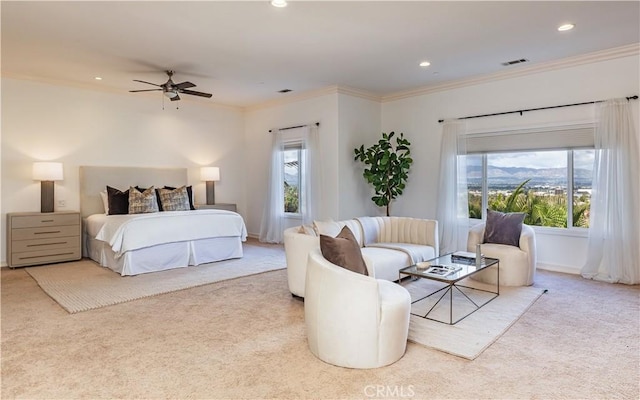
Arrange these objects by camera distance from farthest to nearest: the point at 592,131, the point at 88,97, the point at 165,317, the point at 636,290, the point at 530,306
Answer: the point at 88,97
the point at 592,131
the point at 636,290
the point at 530,306
the point at 165,317

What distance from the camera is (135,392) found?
2301 mm

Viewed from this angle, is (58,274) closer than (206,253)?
Yes

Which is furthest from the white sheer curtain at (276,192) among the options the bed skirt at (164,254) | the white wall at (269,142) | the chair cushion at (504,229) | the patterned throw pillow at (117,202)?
the chair cushion at (504,229)

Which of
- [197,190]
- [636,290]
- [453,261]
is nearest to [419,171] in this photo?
[453,261]

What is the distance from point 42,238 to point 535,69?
727 cm

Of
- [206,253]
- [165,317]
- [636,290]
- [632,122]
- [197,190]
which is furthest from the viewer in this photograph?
[197,190]

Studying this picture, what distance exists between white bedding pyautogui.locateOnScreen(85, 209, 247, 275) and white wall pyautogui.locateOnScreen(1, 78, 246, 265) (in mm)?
1034

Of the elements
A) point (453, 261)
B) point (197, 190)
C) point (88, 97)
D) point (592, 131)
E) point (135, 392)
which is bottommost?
point (135, 392)

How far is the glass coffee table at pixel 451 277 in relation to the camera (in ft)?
11.2

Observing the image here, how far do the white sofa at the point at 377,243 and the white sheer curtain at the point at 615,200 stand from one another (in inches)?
78.2

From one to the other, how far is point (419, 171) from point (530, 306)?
3.39 m

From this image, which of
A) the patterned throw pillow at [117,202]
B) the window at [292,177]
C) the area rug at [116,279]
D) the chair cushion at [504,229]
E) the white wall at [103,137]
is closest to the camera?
the area rug at [116,279]

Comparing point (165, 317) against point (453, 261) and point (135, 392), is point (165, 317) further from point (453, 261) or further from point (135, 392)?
point (453, 261)

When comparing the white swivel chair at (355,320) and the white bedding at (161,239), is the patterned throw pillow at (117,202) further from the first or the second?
the white swivel chair at (355,320)
